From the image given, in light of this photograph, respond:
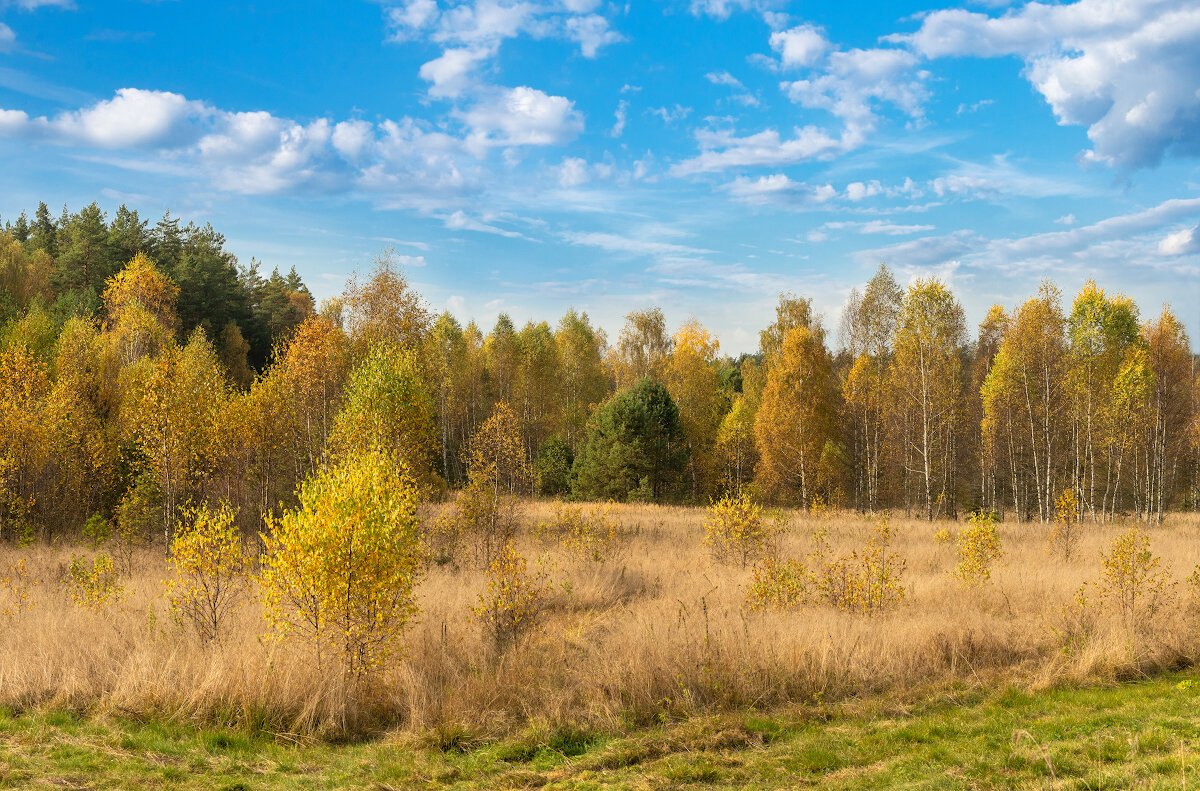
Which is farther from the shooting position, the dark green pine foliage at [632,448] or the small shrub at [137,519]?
the dark green pine foliage at [632,448]

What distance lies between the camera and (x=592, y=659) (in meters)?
9.31

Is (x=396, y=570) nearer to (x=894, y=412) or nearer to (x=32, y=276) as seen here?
(x=894, y=412)

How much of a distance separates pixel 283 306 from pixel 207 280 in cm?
924

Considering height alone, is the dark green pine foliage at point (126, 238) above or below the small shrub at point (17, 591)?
above

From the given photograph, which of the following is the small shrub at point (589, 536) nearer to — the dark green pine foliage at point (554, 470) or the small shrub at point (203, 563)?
the small shrub at point (203, 563)

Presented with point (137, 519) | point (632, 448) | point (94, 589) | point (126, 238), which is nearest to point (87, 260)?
point (126, 238)

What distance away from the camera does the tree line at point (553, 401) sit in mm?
22766

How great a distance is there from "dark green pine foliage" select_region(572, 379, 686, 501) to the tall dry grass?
725 inches

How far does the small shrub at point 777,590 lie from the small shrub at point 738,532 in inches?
147

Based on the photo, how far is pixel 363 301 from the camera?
111 feet

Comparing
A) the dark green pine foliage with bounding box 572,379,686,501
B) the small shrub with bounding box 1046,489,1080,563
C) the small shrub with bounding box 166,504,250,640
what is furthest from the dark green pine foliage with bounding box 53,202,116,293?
the small shrub with bounding box 1046,489,1080,563

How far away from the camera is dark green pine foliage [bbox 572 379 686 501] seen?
106ft

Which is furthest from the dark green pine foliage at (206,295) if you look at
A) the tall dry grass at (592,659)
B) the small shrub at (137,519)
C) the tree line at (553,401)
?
the tall dry grass at (592,659)

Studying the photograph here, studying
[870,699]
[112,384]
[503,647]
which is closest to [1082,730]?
[870,699]
